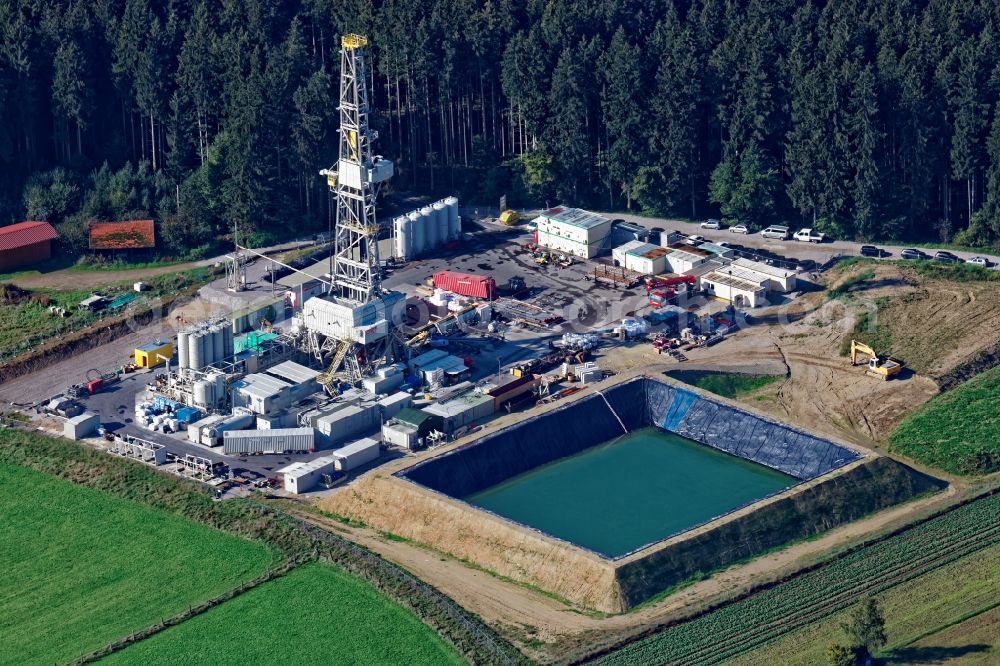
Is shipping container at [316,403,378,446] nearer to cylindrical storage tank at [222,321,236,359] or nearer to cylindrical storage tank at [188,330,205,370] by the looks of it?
cylindrical storage tank at [222,321,236,359]

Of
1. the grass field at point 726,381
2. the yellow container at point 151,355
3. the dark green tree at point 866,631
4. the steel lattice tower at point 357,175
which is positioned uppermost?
the steel lattice tower at point 357,175

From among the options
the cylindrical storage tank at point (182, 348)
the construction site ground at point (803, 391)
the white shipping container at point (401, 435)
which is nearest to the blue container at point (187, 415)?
the cylindrical storage tank at point (182, 348)

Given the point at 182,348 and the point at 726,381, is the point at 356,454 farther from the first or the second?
the point at 726,381

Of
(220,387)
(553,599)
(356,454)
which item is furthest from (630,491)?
(220,387)

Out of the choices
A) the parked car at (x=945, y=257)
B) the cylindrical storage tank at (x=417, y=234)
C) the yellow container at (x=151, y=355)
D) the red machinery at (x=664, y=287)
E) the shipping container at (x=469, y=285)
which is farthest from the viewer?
the cylindrical storage tank at (x=417, y=234)

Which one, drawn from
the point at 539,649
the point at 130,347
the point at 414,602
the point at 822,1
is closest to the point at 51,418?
the point at 130,347

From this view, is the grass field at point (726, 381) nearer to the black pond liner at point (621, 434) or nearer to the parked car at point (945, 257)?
the black pond liner at point (621, 434)

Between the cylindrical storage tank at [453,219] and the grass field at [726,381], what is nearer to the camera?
the grass field at [726,381]
